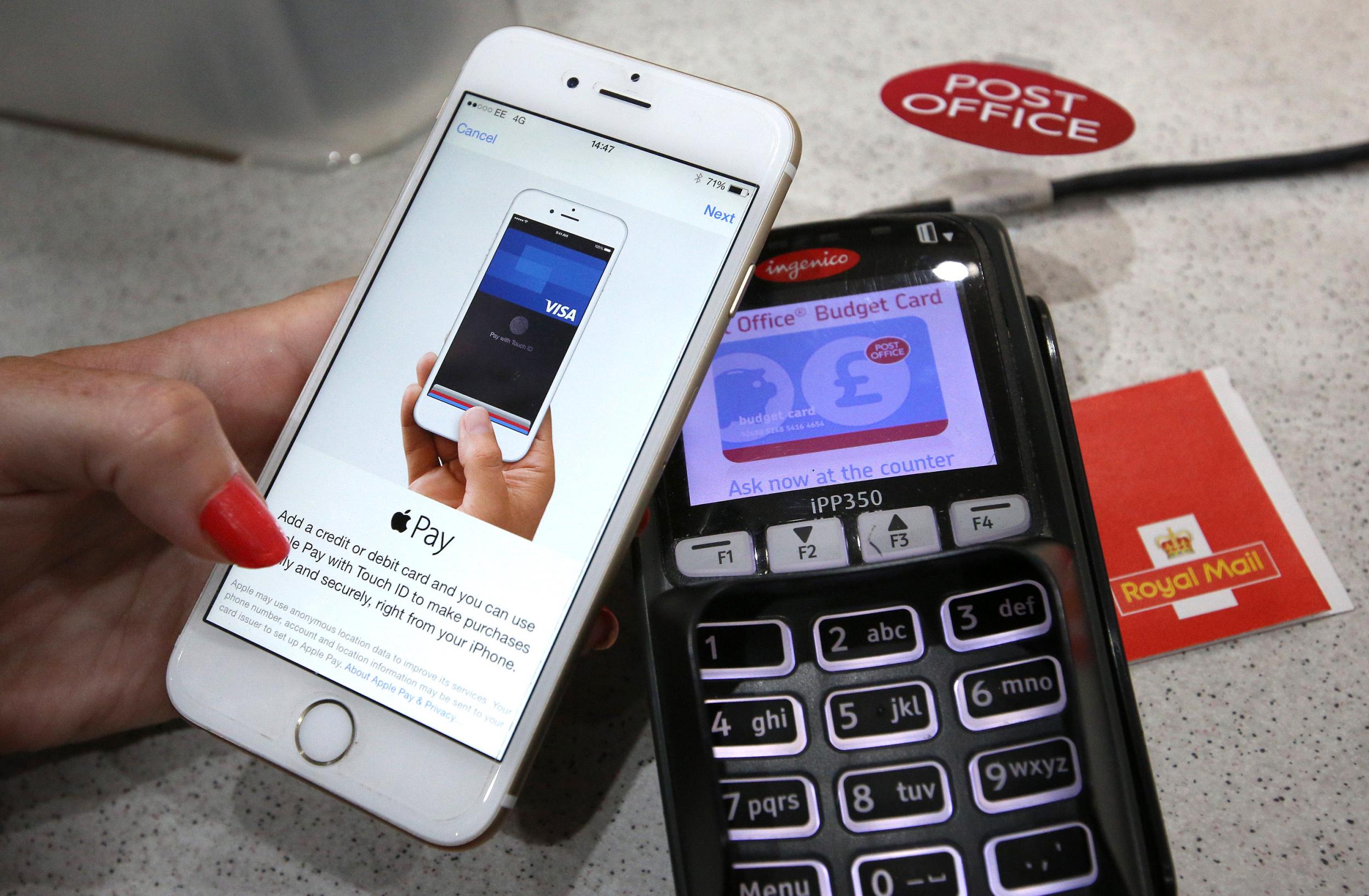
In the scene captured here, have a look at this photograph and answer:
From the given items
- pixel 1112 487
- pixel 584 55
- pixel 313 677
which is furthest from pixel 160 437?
pixel 1112 487

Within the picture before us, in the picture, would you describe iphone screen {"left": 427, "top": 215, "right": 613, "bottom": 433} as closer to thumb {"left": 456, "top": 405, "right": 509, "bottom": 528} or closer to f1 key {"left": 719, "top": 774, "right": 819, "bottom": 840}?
thumb {"left": 456, "top": 405, "right": 509, "bottom": 528}

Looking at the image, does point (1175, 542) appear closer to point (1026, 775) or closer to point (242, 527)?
point (1026, 775)

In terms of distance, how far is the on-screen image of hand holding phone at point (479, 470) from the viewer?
1.21 ft

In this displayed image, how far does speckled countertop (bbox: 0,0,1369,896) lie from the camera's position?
0.38m

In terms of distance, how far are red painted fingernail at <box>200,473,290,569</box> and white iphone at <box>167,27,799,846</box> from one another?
25mm

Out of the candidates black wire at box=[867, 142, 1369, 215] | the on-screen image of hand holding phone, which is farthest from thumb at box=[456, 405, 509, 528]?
black wire at box=[867, 142, 1369, 215]

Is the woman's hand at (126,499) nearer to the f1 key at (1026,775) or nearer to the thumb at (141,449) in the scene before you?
the thumb at (141,449)

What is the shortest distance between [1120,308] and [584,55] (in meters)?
0.30

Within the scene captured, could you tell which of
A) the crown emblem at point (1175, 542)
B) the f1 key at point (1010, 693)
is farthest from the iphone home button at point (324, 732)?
the crown emblem at point (1175, 542)

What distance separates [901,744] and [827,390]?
15cm

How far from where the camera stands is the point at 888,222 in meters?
0.42

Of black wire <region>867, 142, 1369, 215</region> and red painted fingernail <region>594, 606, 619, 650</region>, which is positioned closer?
red painted fingernail <region>594, 606, 619, 650</region>

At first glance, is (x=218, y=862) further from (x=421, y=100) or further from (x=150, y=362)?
(x=421, y=100)

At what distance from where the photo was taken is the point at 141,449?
31 cm
